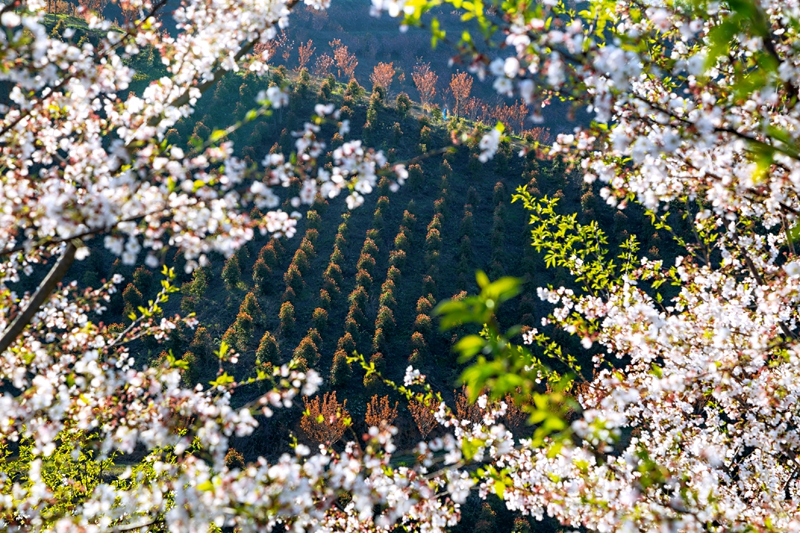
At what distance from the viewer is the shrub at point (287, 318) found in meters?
11.0

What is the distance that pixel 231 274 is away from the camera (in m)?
12.2

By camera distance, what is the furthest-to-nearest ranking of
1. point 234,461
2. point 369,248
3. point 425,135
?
point 425,135 < point 369,248 < point 234,461

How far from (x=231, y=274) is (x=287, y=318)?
2.21 meters

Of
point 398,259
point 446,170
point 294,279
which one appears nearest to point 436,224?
point 398,259

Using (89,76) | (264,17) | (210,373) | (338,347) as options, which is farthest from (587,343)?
(210,373)

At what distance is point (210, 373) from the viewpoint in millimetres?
10312

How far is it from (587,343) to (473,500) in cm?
572

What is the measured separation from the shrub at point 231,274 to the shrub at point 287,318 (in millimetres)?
1926

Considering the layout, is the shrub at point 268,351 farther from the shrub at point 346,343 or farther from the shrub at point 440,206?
the shrub at point 440,206

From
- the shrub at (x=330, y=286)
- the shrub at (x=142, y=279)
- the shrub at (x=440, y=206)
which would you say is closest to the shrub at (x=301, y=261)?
the shrub at (x=330, y=286)

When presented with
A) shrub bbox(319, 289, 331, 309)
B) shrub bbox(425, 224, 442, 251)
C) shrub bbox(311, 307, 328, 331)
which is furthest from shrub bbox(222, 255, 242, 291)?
shrub bbox(425, 224, 442, 251)

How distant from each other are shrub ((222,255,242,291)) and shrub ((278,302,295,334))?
1926 mm

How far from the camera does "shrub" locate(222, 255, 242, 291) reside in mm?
12219

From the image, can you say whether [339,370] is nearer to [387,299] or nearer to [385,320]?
[385,320]
